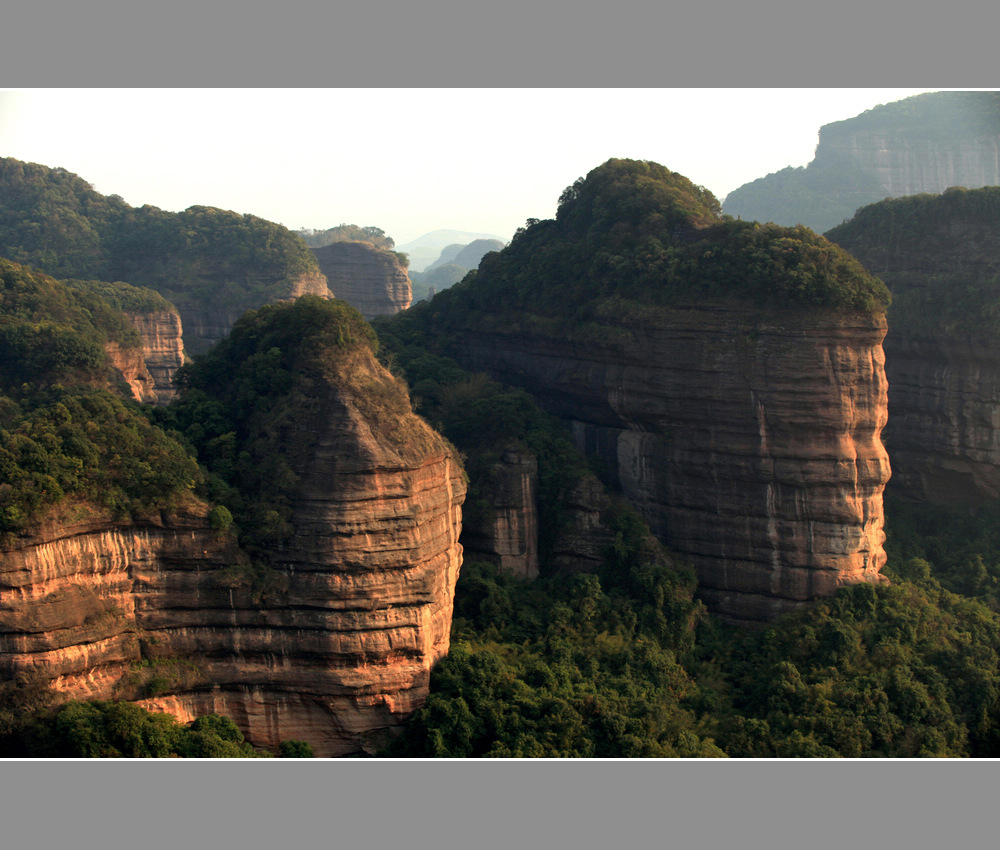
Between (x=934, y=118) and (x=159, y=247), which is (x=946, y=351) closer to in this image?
(x=159, y=247)

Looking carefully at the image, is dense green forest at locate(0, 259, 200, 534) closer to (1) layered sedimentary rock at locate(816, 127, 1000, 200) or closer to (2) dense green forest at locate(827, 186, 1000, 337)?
(2) dense green forest at locate(827, 186, 1000, 337)

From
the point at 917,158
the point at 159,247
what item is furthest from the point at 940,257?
the point at 917,158

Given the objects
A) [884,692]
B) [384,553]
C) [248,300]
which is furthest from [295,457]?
[248,300]

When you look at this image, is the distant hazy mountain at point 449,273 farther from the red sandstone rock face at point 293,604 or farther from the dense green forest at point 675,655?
the red sandstone rock face at point 293,604

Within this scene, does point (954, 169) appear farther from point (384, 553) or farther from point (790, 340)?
point (384, 553)

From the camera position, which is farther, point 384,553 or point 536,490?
point 536,490

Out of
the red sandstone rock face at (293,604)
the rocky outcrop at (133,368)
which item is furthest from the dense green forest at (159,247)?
the red sandstone rock face at (293,604)
